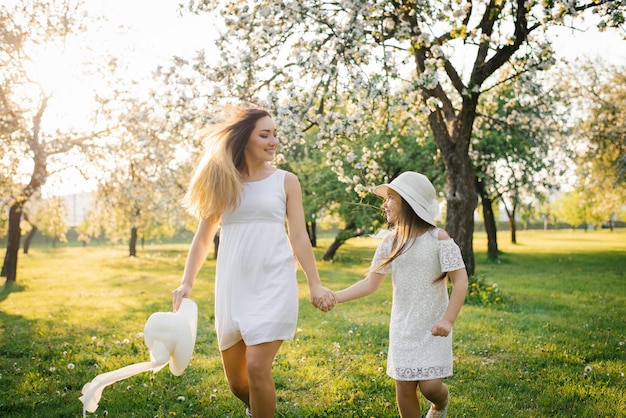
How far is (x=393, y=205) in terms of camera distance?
399cm

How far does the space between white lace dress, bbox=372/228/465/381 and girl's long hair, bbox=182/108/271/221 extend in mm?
1280

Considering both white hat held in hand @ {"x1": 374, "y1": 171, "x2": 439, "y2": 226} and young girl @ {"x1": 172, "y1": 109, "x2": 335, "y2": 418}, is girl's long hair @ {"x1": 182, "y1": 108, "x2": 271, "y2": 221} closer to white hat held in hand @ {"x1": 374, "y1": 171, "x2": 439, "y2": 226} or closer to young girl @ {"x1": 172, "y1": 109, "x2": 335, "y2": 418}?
young girl @ {"x1": 172, "y1": 109, "x2": 335, "y2": 418}

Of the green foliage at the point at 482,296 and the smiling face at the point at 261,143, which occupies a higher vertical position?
the smiling face at the point at 261,143

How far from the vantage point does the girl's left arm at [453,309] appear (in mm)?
3555

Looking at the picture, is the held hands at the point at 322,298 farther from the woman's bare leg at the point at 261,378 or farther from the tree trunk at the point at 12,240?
the tree trunk at the point at 12,240

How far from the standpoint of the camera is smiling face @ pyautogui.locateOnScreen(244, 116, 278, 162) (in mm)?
3992

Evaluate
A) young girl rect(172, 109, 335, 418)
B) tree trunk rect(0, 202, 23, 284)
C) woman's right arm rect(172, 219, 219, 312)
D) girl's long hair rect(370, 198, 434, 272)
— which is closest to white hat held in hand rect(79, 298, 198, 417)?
young girl rect(172, 109, 335, 418)

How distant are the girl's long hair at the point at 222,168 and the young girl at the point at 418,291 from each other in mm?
1094

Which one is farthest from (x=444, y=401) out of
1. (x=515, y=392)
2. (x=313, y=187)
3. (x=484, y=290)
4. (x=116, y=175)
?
(x=313, y=187)

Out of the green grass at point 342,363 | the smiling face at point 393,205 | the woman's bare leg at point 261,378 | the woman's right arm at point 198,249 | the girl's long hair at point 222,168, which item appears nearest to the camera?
the woman's bare leg at point 261,378

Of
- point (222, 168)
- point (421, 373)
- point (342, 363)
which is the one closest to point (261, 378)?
point (421, 373)

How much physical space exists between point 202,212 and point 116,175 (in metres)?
15.9

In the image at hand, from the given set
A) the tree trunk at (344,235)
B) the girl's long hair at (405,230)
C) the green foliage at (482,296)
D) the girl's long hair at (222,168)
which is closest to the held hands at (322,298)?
the girl's long hair at (405,230)

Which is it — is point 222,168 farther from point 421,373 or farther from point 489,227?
point 489,227
